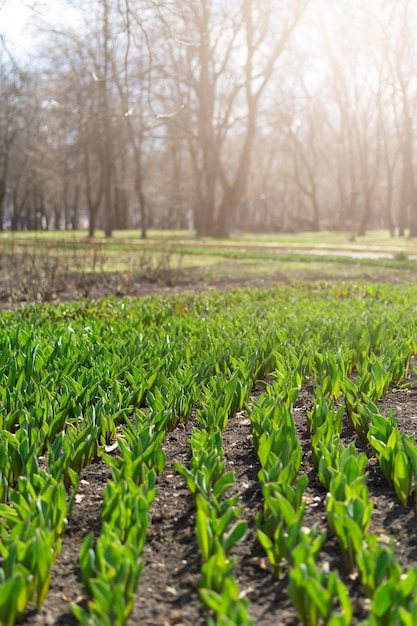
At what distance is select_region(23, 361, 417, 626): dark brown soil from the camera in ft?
6.45

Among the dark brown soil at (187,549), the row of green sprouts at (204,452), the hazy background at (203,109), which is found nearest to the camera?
the row of green sprouts at (204,452)

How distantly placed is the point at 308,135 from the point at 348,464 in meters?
52.7

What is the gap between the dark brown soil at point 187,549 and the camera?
1966 mm

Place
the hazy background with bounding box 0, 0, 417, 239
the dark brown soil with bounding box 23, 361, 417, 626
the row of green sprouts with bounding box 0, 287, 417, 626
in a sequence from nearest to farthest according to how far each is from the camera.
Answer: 1. the row of green sprouts with bounding box 0, 287, 417, 626
2. the dark brown soil with bounding box 23, 361, 417, 626
3. the hazy background with bounding box 0, 0, 417, 239

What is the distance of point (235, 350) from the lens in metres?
4.76

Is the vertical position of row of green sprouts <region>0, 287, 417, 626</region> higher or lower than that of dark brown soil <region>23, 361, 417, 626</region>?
higher

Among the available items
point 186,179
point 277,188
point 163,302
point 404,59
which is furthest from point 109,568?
point 277,188

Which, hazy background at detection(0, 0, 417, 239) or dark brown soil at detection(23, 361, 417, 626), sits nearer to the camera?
dark brown soil at detection(23, 361, 417, 626)

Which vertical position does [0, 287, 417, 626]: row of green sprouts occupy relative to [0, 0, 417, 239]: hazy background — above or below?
below

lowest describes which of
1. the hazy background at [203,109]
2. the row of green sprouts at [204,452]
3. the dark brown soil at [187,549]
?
the dark brown soil at [187,549]

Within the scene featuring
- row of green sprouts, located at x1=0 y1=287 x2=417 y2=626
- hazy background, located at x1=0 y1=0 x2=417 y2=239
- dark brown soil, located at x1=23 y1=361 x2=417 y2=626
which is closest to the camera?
row of green sprouts, located at x1=0 y1=287 x2=417 y2=626

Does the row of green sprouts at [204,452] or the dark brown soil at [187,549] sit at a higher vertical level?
the row of green sprouts at [204,452]

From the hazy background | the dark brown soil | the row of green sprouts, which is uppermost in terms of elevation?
the hazy background

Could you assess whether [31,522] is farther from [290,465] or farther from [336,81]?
[336,81]
